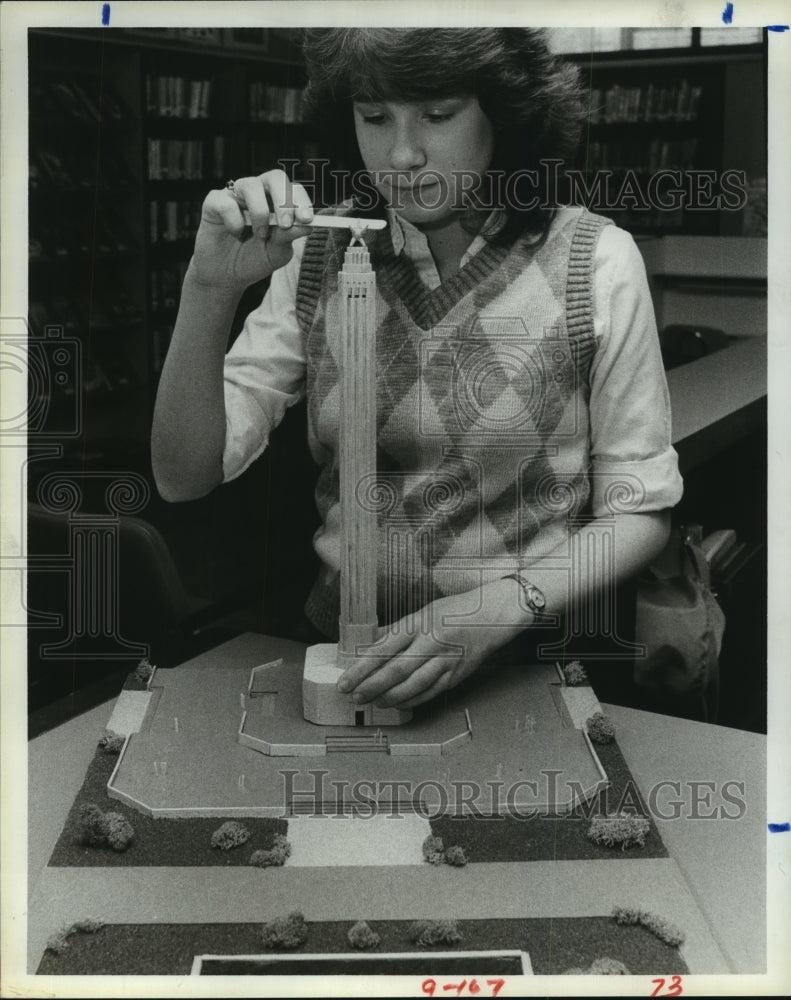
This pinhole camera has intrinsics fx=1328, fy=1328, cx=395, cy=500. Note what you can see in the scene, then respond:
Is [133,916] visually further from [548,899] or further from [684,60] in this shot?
[684,60]

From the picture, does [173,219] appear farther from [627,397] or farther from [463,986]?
[463,986]

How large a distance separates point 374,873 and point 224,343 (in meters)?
0.88

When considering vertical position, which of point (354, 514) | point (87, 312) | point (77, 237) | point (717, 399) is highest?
point (77, 237)

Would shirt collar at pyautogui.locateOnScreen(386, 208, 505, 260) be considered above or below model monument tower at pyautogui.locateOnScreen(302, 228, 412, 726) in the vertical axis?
above

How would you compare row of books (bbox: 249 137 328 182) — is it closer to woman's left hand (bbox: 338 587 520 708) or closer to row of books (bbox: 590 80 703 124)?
row of books (bbox: 590 80 703 124)

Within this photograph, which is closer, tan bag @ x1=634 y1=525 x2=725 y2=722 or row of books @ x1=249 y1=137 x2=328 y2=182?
row of books @ x1=249 y1=137 x2=328 y2=182

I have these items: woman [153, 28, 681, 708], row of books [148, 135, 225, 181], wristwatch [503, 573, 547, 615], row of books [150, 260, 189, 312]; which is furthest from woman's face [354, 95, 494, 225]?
wristwatch [503, 573, 547, 615]

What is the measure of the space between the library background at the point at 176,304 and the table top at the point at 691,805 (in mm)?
57

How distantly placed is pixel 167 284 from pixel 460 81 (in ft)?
1.84

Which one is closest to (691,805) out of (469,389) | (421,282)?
(469,389)

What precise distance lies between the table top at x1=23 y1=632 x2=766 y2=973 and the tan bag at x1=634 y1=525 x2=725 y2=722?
1.8 inches

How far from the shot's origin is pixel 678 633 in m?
2.30

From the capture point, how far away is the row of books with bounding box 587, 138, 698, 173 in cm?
214

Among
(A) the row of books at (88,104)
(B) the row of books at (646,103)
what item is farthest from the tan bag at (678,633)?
(A) the row of books at (88,104)
